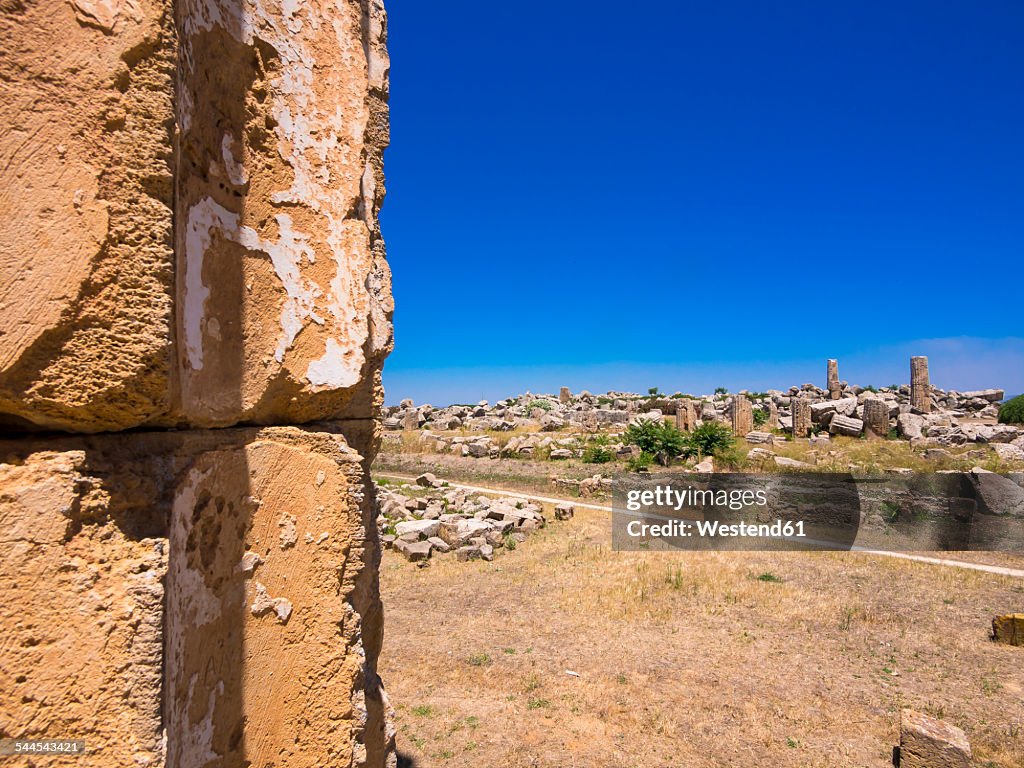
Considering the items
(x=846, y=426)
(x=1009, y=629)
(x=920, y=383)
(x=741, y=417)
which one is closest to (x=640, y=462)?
(x=741, y=417)

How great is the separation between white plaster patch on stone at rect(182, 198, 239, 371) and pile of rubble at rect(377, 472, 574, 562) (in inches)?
338

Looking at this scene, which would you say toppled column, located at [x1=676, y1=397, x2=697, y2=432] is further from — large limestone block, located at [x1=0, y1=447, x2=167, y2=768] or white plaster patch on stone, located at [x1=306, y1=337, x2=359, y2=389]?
large limestone block, located at [x1=0, y1=447, x2=167, y2=768]

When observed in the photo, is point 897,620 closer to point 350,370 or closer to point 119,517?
point 350,370

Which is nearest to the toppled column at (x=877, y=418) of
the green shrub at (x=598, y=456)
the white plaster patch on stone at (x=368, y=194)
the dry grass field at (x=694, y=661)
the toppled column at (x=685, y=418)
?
the toppled column at (x=685, y=418)

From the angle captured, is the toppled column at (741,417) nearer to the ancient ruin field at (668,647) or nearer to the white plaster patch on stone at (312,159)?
the ancient ruin field at (668,647)

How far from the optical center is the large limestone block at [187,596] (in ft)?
3.25

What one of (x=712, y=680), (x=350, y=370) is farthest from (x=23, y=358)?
(x=712, y=680)

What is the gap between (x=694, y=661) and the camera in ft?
18.8

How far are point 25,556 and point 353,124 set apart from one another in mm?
1410

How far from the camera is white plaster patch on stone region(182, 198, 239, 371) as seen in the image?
130cm

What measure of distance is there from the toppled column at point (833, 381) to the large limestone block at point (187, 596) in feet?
102

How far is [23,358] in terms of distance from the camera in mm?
973

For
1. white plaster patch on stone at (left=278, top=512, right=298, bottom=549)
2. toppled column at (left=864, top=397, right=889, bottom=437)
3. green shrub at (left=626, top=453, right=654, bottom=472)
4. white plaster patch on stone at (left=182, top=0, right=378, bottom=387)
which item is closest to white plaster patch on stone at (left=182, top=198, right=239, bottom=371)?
white plaster patch on stone at (left=182, top=0, right=378, bottom=387)

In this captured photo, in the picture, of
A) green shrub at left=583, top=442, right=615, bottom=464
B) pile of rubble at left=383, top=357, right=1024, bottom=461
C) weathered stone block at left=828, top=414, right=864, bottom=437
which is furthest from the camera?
weathered stone block at left=828, top=414, right=864, bottom=437
